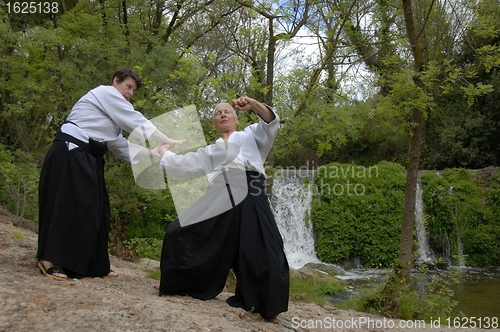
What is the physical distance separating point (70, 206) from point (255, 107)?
1.71m

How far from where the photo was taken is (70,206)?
3.96 meters

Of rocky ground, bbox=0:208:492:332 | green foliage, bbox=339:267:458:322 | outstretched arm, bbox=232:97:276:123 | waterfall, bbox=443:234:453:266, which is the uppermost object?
outstretched arm, bbox=232:97:276:123

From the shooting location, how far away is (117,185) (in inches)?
355

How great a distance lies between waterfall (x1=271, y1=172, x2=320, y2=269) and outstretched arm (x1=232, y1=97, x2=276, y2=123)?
10180 millimetres

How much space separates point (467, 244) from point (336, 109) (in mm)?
9765

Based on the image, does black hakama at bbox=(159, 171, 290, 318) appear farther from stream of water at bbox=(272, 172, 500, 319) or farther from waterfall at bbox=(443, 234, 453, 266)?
waterfall at bbox=(443, 234, 453, 266)

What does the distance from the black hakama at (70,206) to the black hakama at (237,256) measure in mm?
719

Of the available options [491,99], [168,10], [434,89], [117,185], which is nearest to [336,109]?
[434,89]

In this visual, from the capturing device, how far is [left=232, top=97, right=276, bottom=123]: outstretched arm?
371 centimetres

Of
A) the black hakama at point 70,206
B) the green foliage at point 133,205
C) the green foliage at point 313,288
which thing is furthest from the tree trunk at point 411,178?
the black hakama at point 70,206

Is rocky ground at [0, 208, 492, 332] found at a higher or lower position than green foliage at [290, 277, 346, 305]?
higher

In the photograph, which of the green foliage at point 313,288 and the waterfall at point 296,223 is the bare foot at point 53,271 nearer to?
the green foliage at point 313,288

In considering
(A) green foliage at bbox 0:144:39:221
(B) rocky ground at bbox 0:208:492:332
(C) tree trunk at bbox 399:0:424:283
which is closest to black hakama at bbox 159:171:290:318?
(B) rocky ground at bbox 0:208:492:332

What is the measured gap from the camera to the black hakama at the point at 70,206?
3.91 metres
